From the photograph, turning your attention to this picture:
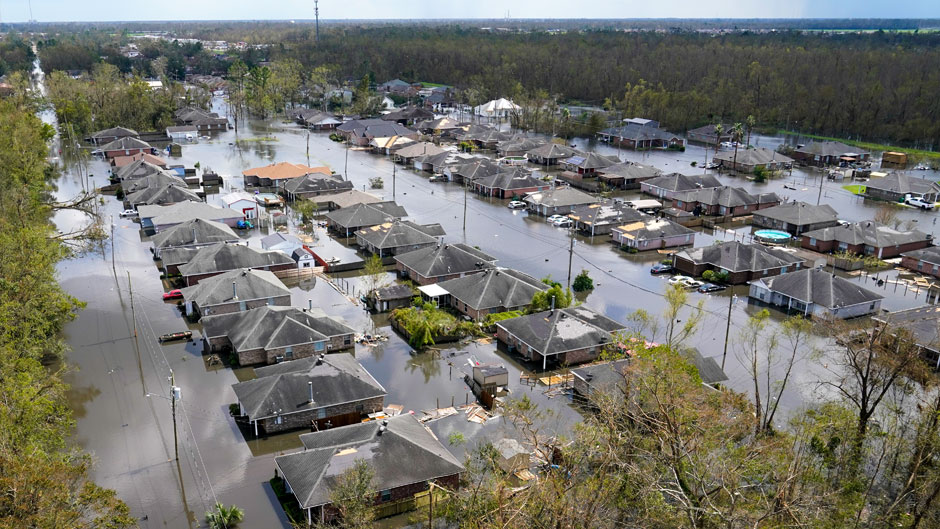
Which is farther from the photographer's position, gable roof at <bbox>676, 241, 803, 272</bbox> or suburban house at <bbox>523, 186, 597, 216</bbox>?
suburban house at <bbox>523, 186, 597, 216</bbox>

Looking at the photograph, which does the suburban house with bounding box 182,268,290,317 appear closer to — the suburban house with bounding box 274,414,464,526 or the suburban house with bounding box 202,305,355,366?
the suburban house with bounding box 202,305,355,366

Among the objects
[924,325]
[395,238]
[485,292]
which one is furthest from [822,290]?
[395,238]

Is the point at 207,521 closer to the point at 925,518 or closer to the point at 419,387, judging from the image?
the point at 419,387

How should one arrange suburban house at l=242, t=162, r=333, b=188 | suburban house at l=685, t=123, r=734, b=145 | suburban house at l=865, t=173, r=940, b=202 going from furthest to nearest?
suburban house at l=685, t=123, r=734, b=145, suburban house at l=242, t=162, r=333, b=188, suburban house at l=865, t=173, r=940, b=202

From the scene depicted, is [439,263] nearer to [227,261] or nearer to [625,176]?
[227,261]

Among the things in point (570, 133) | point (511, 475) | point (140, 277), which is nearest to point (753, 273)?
point (511, 475)

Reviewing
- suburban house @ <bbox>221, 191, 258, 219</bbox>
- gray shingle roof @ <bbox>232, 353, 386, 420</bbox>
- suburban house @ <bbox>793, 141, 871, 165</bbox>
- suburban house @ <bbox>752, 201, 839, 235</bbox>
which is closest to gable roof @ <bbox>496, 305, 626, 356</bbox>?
gray shingle roof @ <bbox>232, 353, 386, 420</bbox>
